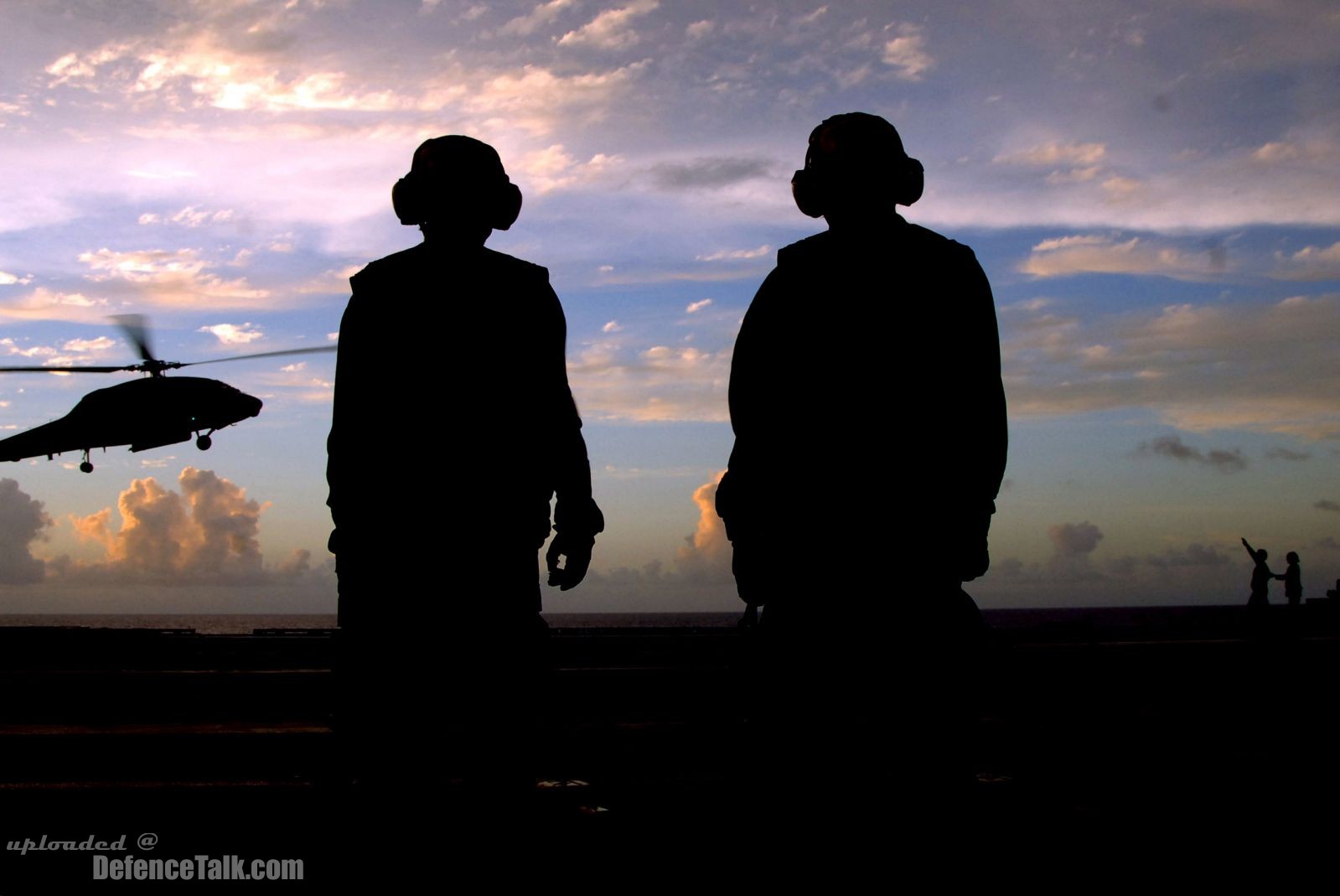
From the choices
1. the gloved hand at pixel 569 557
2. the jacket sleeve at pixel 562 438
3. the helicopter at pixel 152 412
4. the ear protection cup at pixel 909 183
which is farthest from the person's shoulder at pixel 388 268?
the helicopter at pixel 152 412

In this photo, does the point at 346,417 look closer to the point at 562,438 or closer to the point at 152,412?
the point at 562,438

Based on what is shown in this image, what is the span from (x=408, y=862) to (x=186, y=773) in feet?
13.4

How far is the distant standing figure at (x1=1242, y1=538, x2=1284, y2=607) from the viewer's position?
1850cm

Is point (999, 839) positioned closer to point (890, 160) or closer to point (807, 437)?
point (807, 437)

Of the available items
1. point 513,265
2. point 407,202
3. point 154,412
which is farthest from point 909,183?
point 154,412

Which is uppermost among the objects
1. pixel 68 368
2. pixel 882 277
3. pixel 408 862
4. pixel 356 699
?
pixel 68 368

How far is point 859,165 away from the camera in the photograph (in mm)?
2732

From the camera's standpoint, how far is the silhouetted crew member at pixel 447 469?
2910mm

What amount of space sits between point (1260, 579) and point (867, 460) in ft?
64.9

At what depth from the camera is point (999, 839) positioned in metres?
3.56

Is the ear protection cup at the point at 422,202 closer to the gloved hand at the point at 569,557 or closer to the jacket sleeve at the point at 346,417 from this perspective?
the jacket sleeve at the point at 346,417

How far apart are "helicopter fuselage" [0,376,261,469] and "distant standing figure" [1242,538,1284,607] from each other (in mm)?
29000

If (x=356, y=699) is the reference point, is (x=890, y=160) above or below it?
above

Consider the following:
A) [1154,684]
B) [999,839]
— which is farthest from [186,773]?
[1154,684]
